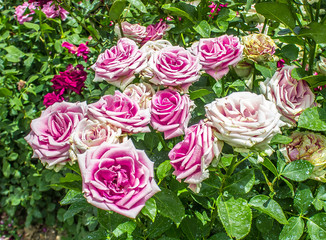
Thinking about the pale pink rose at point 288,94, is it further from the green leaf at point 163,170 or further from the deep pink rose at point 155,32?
the deep pink rose at point 155,32

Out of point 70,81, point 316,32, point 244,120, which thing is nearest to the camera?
point 244,120

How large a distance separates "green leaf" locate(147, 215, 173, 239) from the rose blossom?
1.55 ft

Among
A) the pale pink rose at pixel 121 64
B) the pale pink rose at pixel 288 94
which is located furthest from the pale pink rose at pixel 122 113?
the pale pink rose at pixel 288 94

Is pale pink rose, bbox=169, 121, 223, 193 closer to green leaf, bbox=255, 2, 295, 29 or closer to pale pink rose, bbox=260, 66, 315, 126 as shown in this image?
pale pink rose, bbox=260, 66, 315, 126

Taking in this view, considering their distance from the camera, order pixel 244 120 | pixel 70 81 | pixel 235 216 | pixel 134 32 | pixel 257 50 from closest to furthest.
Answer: pixel 244 120
pixel 235 216
pixel 257 50
pixel 134 32
pixel 70 81

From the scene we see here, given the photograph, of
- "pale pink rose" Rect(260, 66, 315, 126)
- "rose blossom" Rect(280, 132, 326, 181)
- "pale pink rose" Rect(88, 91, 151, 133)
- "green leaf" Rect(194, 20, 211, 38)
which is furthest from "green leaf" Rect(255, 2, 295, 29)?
"pale pink rose" Rect(88, 91, 151, 133)

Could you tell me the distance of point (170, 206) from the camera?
100 centimetres

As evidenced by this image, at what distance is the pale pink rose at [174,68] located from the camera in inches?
39.9

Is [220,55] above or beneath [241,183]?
above

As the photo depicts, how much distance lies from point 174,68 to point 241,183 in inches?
16.0

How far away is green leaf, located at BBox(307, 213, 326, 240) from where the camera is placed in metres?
1.04

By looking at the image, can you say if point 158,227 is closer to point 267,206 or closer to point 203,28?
point 267,206

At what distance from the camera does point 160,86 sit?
1.10 meters

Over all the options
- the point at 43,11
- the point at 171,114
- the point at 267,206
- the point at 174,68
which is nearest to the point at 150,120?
the point at 171,114
